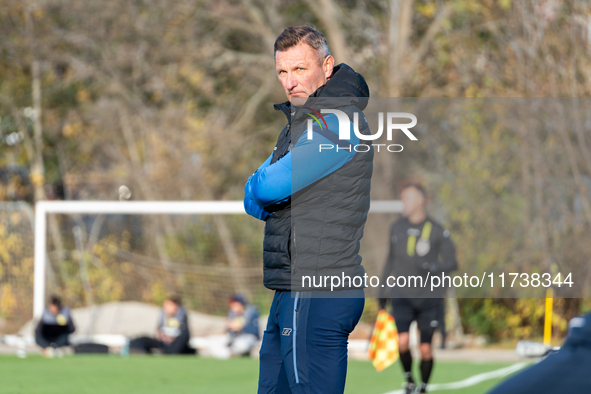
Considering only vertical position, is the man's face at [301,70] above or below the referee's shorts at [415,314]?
above

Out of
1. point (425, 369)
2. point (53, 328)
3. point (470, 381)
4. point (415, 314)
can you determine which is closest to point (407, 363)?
point (425, 369)

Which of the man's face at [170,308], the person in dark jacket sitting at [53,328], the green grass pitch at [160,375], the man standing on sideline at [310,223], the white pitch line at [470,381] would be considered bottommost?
the green grass pitch at [160,375]

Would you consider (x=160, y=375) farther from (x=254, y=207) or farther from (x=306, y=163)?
(x=306, y=163)

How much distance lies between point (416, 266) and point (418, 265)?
0.07ft

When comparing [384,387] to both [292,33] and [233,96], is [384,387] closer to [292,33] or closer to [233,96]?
[292,33]

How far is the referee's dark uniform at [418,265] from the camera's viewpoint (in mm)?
7281

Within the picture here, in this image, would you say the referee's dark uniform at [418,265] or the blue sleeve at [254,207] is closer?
the blue sleeve at [254,207]

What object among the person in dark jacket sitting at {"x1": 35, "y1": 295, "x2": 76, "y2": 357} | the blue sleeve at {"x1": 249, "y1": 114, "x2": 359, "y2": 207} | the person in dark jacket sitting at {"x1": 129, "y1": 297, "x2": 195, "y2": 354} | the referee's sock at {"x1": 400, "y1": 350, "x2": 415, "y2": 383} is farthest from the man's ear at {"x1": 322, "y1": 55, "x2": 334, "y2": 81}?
the person in dark jacket sitting at {"x1": 35, "y1": 295, "x2": 76, "y2": 357}

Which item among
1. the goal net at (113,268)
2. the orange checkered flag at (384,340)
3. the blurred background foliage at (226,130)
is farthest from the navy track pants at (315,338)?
the goal net at (113,268)

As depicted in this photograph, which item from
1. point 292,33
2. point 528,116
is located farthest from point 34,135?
point 292,33

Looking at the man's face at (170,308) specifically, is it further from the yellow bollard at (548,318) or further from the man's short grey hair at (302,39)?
the man's short grey hair at (302,39)

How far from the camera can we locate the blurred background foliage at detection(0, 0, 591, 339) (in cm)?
1265

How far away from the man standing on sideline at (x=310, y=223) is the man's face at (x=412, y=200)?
4.62 meters

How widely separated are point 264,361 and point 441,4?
1430cm
